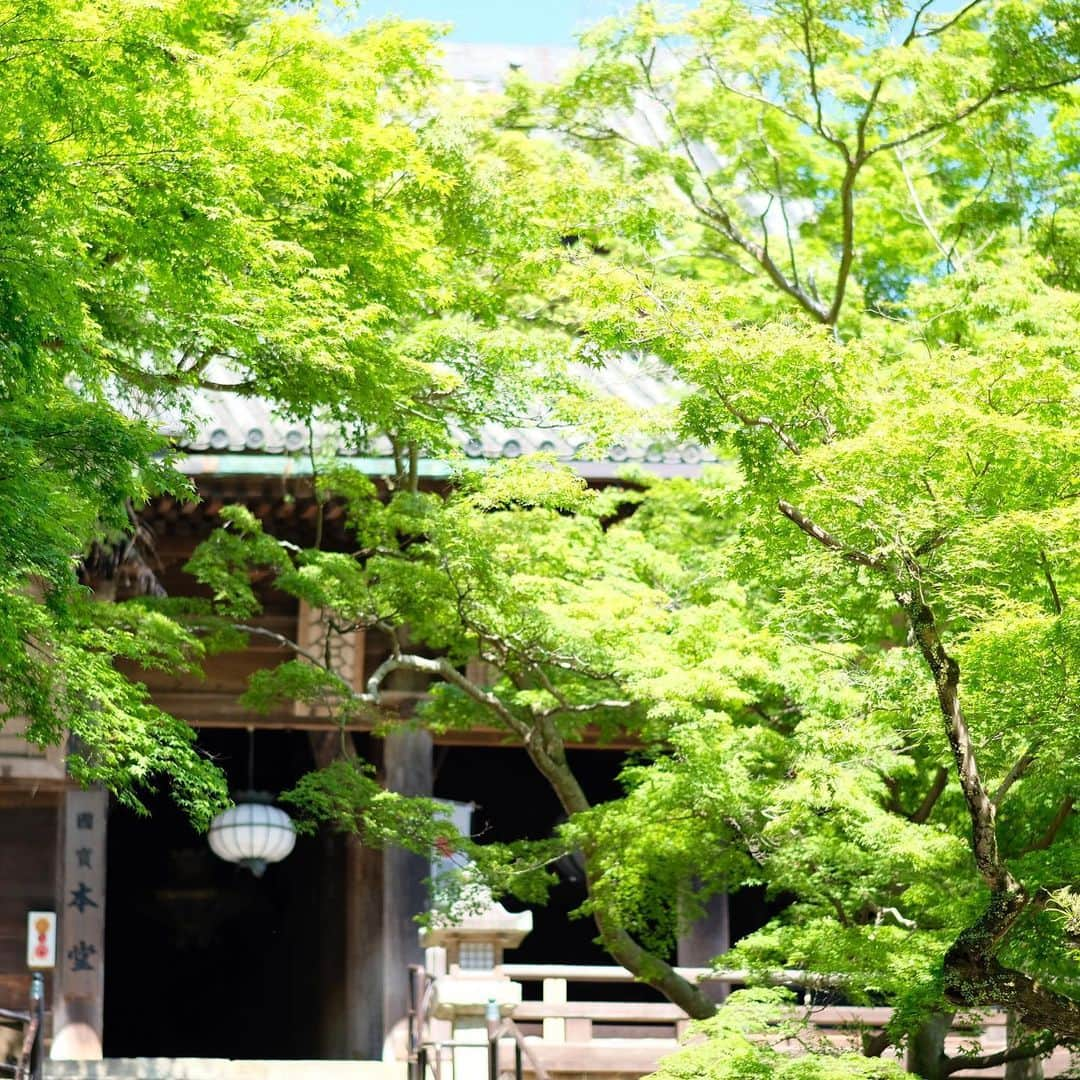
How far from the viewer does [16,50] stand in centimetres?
909

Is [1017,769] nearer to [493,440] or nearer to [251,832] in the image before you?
[493,440]

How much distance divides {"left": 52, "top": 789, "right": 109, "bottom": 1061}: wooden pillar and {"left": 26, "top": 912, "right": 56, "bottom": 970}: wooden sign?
0.40 ft

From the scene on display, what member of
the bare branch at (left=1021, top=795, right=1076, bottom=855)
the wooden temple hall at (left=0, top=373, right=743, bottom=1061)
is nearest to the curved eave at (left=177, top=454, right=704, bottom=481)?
the wooden temple hall at (left=0, top=373, right=743, bottom=1061)

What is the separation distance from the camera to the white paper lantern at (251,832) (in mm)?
16297

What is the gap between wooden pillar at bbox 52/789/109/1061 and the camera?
1566cm

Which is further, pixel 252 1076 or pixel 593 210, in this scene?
pixel 252 1076

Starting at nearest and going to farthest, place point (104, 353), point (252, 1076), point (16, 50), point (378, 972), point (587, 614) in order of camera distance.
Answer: point (16, 50) → point (104, 353) → point (587, 614) → point (252, 1076) → point (378, 972)

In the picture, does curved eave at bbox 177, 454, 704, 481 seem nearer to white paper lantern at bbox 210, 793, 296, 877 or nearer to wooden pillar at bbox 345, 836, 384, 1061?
white paper lantern at bbox 210, 793, 296, 877

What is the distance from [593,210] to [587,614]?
3.11 meters

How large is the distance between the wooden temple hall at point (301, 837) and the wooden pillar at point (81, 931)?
0.04ft

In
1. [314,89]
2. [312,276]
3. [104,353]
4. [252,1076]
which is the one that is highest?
[314,89]

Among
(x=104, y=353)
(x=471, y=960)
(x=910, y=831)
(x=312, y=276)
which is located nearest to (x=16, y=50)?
(x=104, y=353)

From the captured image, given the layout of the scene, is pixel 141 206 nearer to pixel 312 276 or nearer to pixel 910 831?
pixel 312 276

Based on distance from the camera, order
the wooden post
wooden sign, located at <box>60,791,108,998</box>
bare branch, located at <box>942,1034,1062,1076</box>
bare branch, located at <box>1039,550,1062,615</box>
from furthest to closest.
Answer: wooden sign, located at <box>60,791,108,998</box>, the wooden post, bare branch, located at <box>942,1034,1062,1076</box>, bare branch, located at <box>1039,550,1062,615</box>
